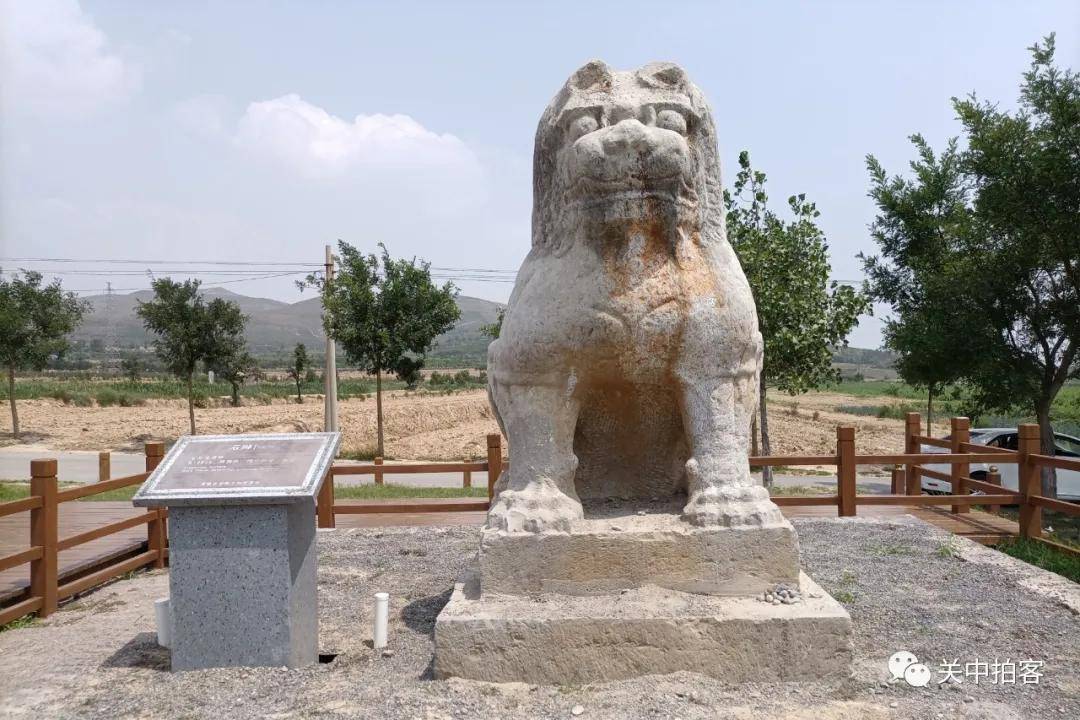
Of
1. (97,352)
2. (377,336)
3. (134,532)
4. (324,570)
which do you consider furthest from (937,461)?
(97,352)

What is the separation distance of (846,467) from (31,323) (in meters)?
19.4

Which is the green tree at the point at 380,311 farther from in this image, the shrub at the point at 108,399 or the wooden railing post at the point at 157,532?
the shrub at the point at 108,399

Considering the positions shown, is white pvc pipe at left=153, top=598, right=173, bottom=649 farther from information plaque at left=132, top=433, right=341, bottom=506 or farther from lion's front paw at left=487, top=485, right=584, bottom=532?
lion's front paw at left=487, top=485, right=584, bottom=532

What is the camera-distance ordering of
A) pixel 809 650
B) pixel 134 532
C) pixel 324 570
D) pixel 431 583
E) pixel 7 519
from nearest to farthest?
1. pixel 809 650
2. pixel 431 583
3. pixel 324 570
4. pixel 134 532
5. pixel 7 519

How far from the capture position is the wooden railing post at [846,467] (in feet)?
22.6

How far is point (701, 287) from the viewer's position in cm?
346

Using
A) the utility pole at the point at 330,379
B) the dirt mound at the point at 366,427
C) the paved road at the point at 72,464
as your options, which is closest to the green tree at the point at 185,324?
the paved road at the point at 72,464

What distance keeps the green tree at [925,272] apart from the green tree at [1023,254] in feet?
0.25

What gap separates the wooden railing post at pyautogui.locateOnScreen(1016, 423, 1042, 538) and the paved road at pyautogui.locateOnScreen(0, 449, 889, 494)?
569 cm

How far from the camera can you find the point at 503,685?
3.16 m

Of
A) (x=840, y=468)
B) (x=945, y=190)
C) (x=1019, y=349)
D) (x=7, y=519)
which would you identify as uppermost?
(x=945, y=190)

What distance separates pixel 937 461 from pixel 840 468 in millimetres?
798

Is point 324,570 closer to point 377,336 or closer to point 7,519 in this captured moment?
point 7,519

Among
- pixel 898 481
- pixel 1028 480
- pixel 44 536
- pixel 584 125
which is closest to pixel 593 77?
pixel 584 125
